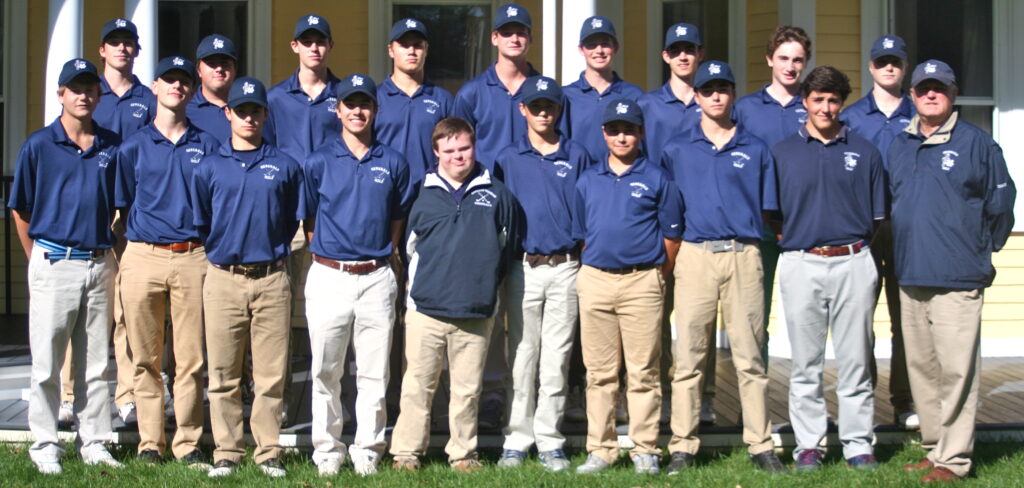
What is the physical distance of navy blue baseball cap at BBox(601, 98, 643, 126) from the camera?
20.3 feet

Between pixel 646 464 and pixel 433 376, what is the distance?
1.13m

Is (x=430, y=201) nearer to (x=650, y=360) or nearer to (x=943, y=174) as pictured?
(x=650, y=360)

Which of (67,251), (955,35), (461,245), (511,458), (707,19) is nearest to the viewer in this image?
(461,245)

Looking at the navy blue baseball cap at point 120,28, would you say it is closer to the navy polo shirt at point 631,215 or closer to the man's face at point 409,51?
the man's face at point 409,51

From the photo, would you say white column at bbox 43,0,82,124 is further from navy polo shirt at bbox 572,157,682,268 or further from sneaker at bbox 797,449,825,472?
sneaker at bbox 797,449,825,472

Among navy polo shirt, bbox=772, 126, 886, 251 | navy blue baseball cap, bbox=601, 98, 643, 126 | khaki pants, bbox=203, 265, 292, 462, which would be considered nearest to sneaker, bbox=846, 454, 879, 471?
navy polo shirt, bbox=772, 126, 886, 251

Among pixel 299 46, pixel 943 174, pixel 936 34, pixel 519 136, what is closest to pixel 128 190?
pixel 299 46

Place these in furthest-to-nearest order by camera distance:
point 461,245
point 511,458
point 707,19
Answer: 1. point 707,19
2. point 511,458
3. point 461,245

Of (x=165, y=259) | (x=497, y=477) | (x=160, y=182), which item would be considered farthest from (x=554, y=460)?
(x=160, y=182)

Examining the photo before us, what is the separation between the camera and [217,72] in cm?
684

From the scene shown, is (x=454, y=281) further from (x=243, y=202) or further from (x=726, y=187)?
(x=726, y=187)

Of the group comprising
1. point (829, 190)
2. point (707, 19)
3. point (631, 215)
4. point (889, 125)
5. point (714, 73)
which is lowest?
point (631, 215)

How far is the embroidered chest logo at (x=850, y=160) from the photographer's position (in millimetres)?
6211

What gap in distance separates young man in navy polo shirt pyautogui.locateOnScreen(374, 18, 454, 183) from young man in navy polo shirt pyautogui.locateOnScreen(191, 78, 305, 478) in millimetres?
667
